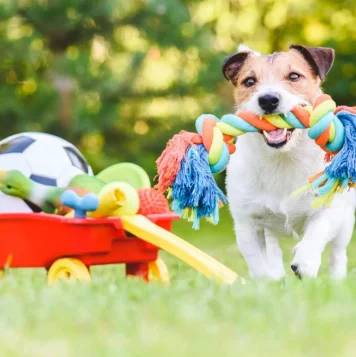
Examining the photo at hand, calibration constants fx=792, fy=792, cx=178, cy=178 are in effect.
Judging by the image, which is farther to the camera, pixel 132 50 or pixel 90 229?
pixel 132 50

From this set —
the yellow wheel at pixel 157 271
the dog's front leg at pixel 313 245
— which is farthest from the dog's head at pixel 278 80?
the yellow wheel at pixel 157 271

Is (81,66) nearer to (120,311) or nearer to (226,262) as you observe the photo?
(226,262)

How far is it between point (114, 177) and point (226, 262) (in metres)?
1.38

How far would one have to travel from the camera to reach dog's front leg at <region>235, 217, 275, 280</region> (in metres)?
4.16

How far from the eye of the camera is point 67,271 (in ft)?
12.8

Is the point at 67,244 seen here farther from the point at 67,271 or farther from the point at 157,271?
the point at 157,271

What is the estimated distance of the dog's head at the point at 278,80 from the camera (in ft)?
12.9

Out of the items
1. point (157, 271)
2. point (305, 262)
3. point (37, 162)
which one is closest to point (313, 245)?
point (305, 262)

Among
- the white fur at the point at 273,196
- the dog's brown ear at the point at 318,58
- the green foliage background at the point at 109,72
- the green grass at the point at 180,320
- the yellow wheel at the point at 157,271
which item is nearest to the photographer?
the green grass at the point at 180,320

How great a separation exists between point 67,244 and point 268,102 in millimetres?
1209

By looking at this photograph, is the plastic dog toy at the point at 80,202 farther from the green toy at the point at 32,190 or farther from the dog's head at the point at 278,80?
the dog's head at the point at 278,80

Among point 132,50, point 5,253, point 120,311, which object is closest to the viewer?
point 120,311

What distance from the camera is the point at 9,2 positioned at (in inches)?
366

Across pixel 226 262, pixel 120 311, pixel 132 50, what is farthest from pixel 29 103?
pixel 120 311
